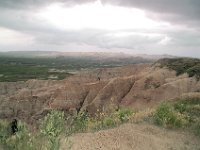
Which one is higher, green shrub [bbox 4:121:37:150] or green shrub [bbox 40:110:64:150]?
green shrub [bbox 40:110:64:150]

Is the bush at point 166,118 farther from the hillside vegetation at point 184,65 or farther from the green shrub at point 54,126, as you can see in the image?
the hillside vegetation at point 184,65

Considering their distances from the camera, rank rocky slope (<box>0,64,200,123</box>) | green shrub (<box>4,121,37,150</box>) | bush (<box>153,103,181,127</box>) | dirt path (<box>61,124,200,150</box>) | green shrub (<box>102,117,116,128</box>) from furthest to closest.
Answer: rocky slope (<box>0,64,200,123</box>) < bush (<box>153,103,181,127</box>) < green shrub (<box>102,117,116,128</box>) < dirt path (<box>61,124,200,150</box>) < green shrub (<box>4,121,37,150</box>)

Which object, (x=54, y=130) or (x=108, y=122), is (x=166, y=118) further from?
(x=54, y=130)

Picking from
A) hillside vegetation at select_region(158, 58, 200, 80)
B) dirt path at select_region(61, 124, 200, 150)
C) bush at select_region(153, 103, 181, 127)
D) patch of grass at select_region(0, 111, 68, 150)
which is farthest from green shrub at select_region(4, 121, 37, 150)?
hillside vegetation at select_region(158, 58, 200, 80)

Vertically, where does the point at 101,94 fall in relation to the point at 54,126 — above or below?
below

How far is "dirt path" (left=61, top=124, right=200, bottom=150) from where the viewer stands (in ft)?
36.3

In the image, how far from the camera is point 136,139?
11867mm

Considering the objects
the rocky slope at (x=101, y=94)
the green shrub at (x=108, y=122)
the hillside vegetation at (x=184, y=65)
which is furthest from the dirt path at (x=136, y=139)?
the hillside vegetation at (x=184, y=65)

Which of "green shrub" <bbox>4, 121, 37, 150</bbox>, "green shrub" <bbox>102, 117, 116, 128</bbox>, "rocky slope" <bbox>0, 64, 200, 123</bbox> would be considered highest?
"green shrub" <bbox>4, 121, 37, 150</bbox>

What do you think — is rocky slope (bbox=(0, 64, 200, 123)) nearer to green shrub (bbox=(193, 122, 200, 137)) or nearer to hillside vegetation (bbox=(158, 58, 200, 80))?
hillside vegetation (bbox=(158, 58, 200, 80))

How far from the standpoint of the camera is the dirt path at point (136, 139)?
11.1m

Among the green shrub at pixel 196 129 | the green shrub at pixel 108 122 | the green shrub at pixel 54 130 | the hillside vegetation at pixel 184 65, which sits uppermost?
the green shrub at pixel 54 130

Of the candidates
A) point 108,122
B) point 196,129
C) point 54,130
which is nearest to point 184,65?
point 196,129

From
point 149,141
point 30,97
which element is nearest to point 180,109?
point 149,141
